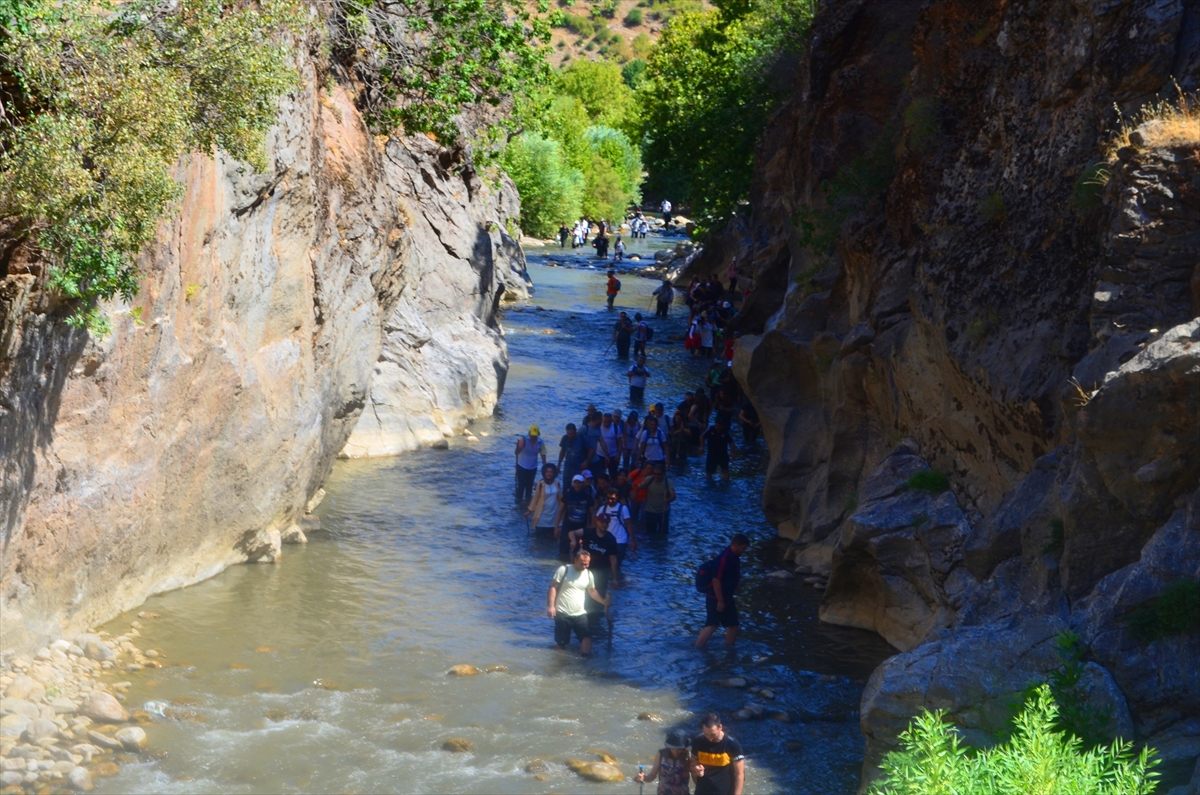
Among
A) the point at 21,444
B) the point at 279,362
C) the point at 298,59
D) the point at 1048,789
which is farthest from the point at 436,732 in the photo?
the point at 298,59

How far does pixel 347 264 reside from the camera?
17.8 meters

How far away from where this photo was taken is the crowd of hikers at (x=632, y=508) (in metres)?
10.1

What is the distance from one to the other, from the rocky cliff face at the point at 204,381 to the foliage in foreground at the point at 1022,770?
824 cm

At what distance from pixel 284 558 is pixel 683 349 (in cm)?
2307

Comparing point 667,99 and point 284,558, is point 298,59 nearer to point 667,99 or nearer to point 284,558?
point 284,558

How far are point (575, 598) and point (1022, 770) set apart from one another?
772 centimetres

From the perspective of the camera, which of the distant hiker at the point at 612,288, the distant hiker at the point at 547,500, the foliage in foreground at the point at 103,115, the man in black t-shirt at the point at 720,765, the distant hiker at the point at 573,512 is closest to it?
the foliage in foreground at the point at 103,115

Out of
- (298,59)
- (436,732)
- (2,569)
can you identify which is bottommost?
(436,732)

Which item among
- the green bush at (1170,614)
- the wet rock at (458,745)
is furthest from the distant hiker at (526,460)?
the green bush at (1170,614)

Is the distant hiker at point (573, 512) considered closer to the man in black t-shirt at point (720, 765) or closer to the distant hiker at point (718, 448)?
the distant hiker at point (718, 448)

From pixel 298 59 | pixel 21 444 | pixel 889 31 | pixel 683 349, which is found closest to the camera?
pixel 21 444

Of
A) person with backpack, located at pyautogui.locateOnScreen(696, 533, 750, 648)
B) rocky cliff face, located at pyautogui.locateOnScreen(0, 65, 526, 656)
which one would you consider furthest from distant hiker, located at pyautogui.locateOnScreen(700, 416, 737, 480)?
person with backpack, located at pyautogui.locateOnScreen(696, 533, 750, 648)

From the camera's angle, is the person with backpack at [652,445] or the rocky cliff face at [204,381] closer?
the rocky cliff face at [204,381]

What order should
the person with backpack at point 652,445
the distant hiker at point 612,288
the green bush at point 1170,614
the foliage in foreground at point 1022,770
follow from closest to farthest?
1. the foliage in foreground at point 1022,770
2. the green bush at point 1170,614
3. the person with backpack at point 652,445
4. the distant hiker at point 612,288
